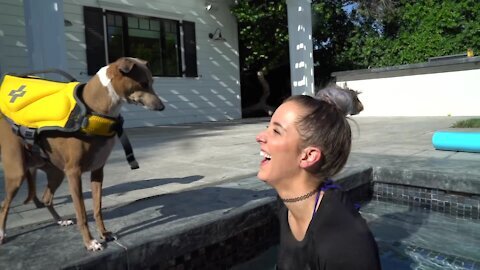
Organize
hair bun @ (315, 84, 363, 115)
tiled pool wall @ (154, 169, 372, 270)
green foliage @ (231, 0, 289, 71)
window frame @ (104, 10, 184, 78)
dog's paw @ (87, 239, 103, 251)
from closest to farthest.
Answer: hair bun @ (315, 84, 363, 115) → dog's paw @ (87, 239, 103, 251) → tiled pool wall @ (154, 169, 372, 270) → window frame @ (104, 10, 184, 78) → green foliage @ (231, 0, 289, 71)

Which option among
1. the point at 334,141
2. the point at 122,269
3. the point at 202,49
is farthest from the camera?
the point at 202,49

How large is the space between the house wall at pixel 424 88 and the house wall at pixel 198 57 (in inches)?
159

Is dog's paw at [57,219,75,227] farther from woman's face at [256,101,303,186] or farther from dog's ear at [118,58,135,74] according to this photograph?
woman's face at [256,101,303,186]

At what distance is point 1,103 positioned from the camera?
A: 2.34 metres

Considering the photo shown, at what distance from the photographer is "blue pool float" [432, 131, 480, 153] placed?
4.77 m

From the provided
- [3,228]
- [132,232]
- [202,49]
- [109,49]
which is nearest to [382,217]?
[132,232]

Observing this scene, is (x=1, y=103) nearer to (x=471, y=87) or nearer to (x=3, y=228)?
(x=3, y=228)

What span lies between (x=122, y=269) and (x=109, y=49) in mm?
9669

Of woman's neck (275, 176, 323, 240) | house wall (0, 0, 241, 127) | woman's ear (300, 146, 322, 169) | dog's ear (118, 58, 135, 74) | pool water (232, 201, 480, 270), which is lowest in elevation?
pool water (232, 201, 480, 270)

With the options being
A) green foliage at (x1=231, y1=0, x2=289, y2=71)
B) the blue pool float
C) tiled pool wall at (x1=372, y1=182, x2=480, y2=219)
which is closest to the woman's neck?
tiled pool wall at (x1=372, y1=182, x2=480, y2=219)

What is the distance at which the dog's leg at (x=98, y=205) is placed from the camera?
85.3 inches

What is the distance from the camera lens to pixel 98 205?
2.22m

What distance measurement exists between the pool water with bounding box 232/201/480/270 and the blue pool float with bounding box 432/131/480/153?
151 cm

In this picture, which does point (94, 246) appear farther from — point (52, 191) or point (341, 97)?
point (341, 97)
